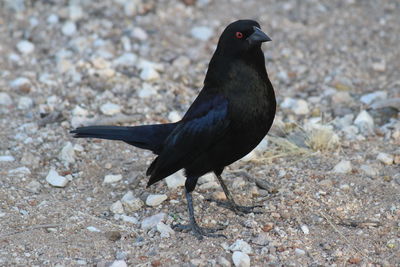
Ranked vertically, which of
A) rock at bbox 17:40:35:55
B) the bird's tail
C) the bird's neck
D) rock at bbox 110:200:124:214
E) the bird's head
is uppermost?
the bird's head

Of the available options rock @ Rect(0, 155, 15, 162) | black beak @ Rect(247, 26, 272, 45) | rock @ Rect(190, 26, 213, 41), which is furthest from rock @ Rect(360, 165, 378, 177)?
rock @ Rect(190, 26, 213, 41)

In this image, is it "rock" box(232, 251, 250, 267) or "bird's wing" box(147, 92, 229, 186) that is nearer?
"rock" box(232, 251, 250, 267)

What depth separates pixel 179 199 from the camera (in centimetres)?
534

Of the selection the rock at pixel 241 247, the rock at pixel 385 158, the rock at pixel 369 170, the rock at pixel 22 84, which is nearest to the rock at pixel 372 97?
the rock at pixel 385 158

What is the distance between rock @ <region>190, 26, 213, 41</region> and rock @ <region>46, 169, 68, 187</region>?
10.5 feet

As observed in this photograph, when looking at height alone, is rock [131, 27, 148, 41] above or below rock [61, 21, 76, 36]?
above

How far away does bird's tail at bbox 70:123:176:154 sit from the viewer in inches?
205

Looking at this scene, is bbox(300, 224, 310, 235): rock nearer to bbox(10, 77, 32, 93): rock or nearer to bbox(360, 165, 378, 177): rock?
bbox(360, 165, 378, 177): rock

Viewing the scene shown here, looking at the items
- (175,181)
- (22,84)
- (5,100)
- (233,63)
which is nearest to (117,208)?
(175,181)

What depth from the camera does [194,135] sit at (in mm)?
4887

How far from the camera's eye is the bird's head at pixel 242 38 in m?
4.74

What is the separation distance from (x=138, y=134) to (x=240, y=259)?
1.41 metres

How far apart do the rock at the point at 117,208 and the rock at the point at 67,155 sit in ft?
2.66

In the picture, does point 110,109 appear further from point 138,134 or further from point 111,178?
point 138,134
